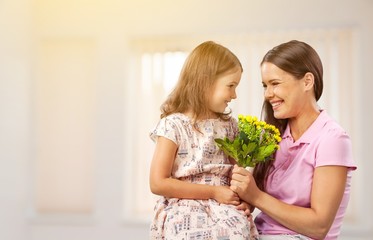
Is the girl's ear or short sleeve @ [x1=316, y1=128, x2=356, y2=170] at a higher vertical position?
the girl's ear

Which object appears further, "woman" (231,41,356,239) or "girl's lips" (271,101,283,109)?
"girl's lips" (271,101,283,109)

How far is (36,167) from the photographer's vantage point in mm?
6008

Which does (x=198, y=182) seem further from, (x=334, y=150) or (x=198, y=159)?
(x=334, y=150)

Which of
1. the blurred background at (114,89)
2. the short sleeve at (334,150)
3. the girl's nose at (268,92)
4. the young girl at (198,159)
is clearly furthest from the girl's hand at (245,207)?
the blurred background at (114,89)

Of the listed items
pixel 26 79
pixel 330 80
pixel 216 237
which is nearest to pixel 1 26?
pixel 26 79

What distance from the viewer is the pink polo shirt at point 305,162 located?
208 centimetres

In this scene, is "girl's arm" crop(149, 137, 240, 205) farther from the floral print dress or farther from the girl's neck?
the girl's neck

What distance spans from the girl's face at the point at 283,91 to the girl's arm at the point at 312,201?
25cm

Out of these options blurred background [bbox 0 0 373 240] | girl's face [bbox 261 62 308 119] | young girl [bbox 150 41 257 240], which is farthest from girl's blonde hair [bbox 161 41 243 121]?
blurred background [bbox 0 0 373 240]

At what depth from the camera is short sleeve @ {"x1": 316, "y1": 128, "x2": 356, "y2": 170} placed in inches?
81.2

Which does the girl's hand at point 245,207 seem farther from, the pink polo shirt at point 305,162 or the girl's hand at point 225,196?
the pink polo shirt at point 305,162

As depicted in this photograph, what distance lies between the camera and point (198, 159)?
216cm

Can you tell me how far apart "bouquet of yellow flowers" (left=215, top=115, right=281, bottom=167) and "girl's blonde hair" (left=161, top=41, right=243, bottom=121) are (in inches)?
7.9

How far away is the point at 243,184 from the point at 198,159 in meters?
0.21
